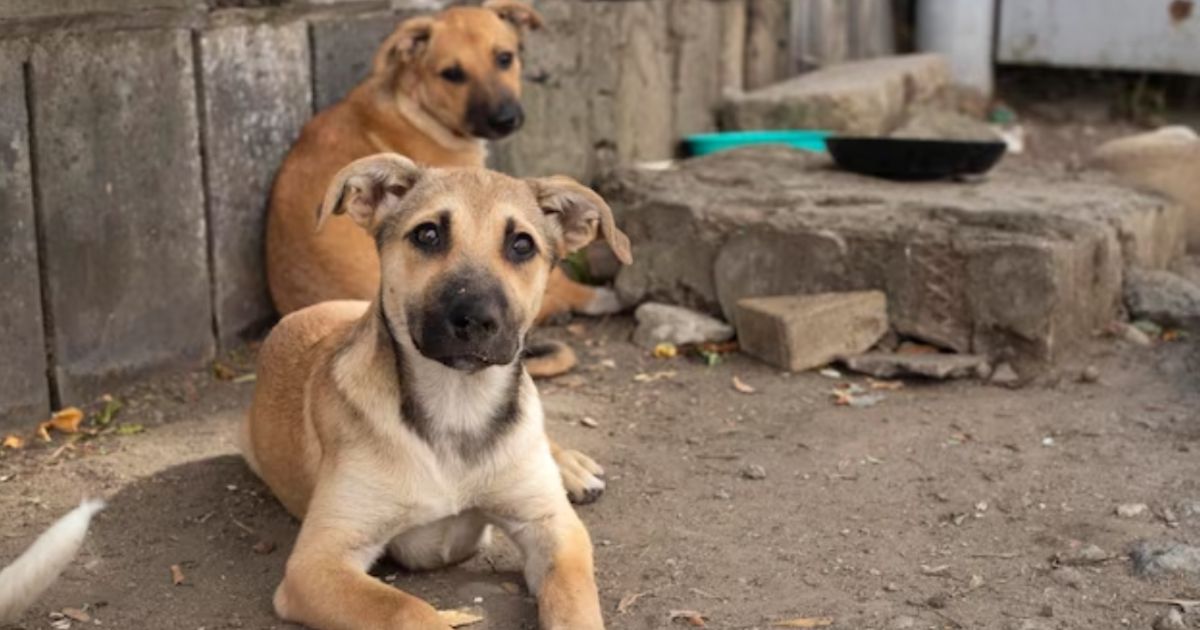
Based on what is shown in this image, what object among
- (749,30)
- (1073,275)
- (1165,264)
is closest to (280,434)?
(1073,275)

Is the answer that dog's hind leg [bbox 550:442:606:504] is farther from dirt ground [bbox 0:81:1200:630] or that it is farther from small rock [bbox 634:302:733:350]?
small rock [bbox 634:302:733:350]

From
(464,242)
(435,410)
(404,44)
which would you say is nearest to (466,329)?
(464,242)

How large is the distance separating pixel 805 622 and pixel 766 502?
1.08 meters

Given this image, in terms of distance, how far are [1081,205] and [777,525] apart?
298cm

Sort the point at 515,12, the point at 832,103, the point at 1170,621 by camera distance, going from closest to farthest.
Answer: the point at 1170,621 < the point at 515,12 < the point at 832,103

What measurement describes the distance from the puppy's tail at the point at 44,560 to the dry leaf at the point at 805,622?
1897mm

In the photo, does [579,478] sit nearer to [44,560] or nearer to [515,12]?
[44,560]

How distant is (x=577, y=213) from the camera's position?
16.8ft

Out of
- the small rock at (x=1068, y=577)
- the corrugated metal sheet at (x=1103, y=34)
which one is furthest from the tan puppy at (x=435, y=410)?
the corrugated metal sheet at (x=1103, y=34)

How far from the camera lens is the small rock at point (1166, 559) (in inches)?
195

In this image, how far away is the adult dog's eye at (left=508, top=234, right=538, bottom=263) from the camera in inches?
187

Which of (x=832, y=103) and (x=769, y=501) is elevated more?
(x=832, y=103)

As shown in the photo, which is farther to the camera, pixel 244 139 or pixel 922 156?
pixel 922 156

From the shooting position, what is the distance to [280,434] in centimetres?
535
